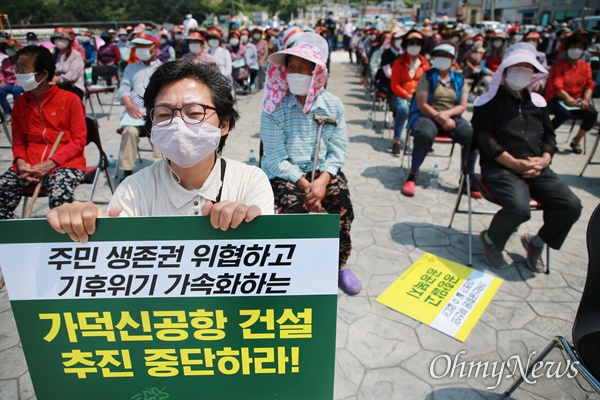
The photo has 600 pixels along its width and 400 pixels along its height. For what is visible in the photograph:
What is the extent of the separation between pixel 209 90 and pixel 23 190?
2755mm

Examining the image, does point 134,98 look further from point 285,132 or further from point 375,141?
point 375,141

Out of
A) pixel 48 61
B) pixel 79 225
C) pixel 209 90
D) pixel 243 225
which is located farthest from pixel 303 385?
pixel 48 61

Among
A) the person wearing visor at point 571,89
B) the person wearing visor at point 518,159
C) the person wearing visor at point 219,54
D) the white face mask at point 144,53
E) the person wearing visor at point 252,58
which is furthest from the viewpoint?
the person wearing visor at point 252,58

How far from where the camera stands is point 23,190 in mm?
3367

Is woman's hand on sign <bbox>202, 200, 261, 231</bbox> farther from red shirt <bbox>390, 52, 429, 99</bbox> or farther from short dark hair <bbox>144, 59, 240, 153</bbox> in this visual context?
red shirt <bbox>390, 52, 429, 99</bbox>

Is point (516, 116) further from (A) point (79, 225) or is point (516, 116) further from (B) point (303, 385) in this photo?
(A) point (79, 225)

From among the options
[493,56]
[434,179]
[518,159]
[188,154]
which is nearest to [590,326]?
[518,159]

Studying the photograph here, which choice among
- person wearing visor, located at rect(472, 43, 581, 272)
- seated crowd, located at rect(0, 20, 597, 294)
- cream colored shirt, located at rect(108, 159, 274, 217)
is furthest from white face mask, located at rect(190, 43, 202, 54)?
cream colored shirt, located at rect(108, 159, 274, 217)

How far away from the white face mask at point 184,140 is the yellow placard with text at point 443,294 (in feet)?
6.82

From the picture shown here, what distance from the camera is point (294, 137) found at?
10.2 ft

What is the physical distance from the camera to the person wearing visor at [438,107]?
482 cm

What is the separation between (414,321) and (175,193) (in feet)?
6.85

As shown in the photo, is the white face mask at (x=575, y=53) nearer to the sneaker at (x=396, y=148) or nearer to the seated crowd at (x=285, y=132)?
the seated crowd at (x=285, y=132)

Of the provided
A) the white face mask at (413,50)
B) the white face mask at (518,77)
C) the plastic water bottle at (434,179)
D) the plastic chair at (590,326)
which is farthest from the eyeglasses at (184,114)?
the white face mask at (413,50)
